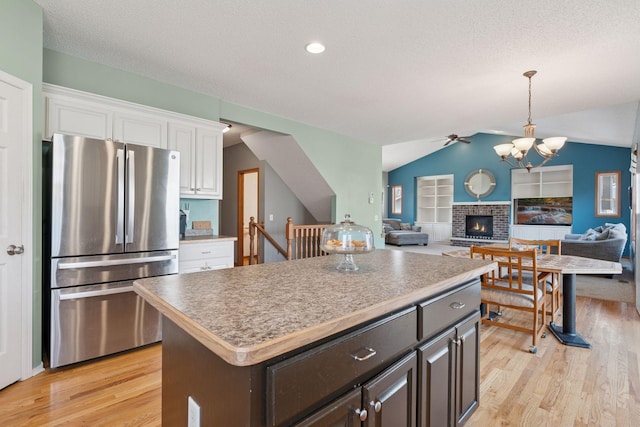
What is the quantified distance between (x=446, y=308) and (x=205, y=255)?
2.48m

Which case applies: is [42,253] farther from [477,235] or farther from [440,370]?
[477,235]

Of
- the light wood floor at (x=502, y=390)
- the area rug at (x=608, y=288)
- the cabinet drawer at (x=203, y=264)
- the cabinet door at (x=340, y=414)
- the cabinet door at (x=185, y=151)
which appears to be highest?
the cabinet door at (x=185, y=151)

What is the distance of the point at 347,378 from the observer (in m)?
0.98

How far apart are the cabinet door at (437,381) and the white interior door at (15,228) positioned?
8.32 ft

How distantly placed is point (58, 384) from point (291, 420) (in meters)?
2.24

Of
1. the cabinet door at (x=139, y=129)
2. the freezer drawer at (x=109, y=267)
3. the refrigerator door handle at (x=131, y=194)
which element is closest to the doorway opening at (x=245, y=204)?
the cabinet door at (x=139, y=129)

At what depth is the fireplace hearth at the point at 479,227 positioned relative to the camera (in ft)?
34.3

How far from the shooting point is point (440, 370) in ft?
4.66

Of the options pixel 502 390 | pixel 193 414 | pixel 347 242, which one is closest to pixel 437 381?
pixel 347 242

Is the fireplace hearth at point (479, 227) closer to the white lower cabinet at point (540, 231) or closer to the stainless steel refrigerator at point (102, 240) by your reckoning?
the white lower cabinet at point (540, 231)

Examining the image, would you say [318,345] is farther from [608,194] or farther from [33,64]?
[608,194]

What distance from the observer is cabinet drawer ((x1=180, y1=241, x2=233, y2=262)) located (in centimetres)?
313

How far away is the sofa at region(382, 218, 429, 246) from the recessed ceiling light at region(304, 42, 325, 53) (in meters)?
7.82

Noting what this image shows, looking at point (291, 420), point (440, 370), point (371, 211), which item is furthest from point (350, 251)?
point (371, 211)
